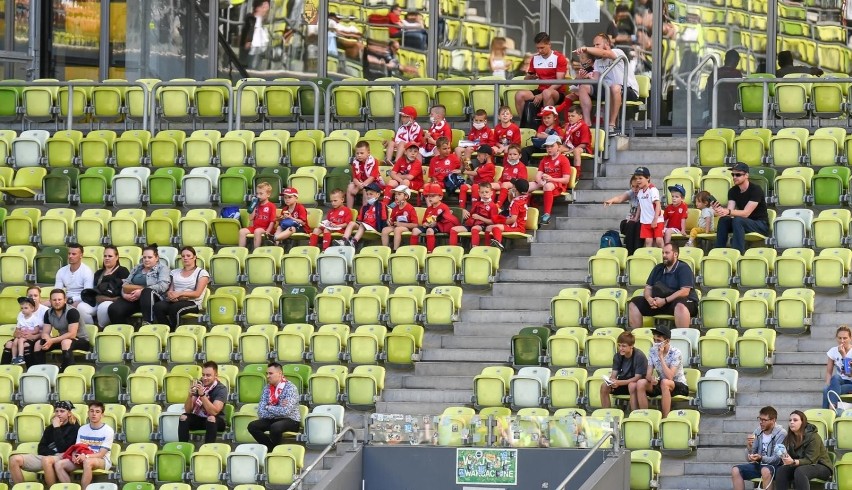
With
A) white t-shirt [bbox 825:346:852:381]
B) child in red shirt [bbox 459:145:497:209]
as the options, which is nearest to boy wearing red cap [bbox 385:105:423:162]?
child in red shirt [bbox 459:145:497:209]

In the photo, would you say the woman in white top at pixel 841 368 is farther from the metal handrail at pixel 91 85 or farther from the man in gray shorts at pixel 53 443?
the metal handrail at pixel 91 85

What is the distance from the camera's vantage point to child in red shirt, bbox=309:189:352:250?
2158 centimetres

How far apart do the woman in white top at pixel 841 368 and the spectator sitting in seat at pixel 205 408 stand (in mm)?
5761

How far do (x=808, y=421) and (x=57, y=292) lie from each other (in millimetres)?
8054

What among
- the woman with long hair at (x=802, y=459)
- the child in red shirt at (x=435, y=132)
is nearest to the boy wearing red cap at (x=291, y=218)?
the child in red shirt at (x=435, y=132)

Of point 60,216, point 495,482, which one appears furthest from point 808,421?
point 60,216

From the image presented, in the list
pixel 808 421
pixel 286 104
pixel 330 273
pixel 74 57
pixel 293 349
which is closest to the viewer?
pixel 808 421

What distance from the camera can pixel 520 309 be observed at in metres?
20.4

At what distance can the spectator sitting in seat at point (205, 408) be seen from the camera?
1855 centimetres

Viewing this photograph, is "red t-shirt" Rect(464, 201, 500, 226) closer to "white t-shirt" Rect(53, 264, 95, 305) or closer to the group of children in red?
the group of children in red

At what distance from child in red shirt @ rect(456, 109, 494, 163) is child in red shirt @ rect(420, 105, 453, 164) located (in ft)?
0.90

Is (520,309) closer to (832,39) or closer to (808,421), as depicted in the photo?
(808,421)

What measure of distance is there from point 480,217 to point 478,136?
1.76 meters

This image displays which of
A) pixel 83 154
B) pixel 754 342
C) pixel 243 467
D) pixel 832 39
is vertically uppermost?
pixel 832 39
